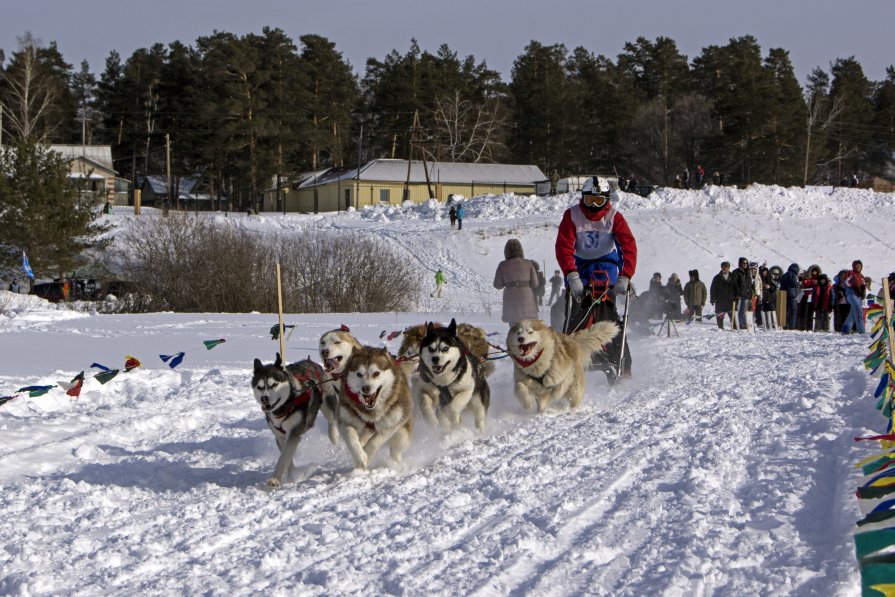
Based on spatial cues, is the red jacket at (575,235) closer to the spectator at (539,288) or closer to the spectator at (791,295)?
the spectator at (539,288)

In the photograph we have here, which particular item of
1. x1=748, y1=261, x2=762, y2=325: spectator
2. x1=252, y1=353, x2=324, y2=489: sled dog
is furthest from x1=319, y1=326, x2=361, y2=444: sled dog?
x1=748, y1=261, x2=762, y2=325: spectator

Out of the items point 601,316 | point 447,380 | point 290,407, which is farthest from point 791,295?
point 290,407

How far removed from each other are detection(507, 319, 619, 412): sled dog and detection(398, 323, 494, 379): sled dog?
34 cm

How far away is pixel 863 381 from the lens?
8562 mm

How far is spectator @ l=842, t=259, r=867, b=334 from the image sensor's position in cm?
1625

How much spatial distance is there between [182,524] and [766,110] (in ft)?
187

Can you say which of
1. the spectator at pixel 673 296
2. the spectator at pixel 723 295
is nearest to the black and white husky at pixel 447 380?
the spectator at pixel 673 296

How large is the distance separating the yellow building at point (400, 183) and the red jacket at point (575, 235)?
4599cm

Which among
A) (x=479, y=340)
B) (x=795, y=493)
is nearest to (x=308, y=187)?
(x=479, y=340)

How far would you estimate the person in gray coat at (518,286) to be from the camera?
30.9 feet

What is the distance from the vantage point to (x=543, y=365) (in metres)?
7.29

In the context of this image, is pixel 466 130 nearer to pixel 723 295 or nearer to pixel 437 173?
pixel 437 173

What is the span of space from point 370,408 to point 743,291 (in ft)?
46.4

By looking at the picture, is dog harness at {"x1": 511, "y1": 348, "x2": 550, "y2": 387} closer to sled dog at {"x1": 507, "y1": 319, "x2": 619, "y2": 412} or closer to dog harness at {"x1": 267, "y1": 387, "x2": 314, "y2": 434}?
sled dog at {"x1": 507, "y1": 319, "x2": 619, "y2": 412}
